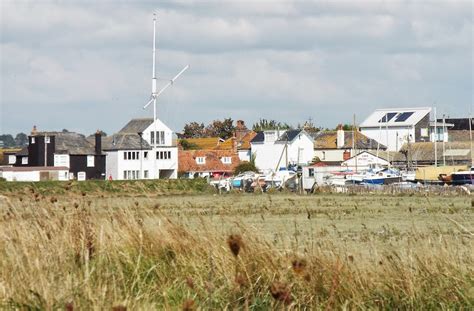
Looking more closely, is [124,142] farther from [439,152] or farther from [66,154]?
[439,152]

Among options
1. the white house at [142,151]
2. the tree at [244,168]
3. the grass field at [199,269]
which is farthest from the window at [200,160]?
the grass field at [199,269]

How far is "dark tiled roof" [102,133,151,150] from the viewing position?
116 m

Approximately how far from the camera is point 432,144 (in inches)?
4712

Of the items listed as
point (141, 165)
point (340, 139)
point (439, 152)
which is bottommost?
point (141, 165)

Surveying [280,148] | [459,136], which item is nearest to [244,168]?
[280,148]

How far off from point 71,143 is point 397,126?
4899 centimetres

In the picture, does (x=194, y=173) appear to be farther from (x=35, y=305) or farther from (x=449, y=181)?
(x=35, y=305)

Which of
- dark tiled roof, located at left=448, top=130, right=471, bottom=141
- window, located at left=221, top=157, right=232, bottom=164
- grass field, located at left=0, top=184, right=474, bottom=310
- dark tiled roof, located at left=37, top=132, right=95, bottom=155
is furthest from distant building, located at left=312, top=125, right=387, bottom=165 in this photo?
grass field, located at left=0, top=184, right=474, bottom=310

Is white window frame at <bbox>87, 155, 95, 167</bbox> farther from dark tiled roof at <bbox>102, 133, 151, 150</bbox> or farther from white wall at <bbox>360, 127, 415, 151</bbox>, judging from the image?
white wall at <bbox>360, 127, 415, 151</bbox>

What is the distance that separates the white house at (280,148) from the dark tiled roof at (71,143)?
76.9ft

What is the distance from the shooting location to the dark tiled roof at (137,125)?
122 meters

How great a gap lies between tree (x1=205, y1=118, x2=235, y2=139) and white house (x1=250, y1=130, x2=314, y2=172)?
162ft

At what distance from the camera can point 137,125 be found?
122938mm

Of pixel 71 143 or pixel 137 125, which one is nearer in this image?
pixel 71 143
